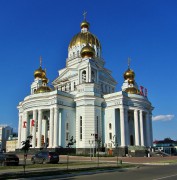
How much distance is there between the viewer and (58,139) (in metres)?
50.9

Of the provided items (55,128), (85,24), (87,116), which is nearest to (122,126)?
(87,116)

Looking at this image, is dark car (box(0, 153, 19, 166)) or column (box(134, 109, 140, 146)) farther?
column (box(134, 109, 140, 146))

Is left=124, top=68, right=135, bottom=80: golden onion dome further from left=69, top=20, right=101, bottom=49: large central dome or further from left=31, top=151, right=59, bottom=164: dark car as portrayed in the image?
left=31, top=151, right=59, bottom=164: dark car

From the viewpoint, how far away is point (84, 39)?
7006cm

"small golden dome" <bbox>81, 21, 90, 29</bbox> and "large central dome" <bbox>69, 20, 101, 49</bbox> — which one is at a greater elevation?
"small golden dome" <bbox>81, 21, 90, 29</bbox>

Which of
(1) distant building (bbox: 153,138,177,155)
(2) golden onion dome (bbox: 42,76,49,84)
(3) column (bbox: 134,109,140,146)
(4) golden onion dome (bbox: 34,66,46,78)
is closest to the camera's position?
(3) column (bbox: 134,109,140,146)

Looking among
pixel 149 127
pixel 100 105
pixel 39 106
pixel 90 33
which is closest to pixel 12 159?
pixel 39 106

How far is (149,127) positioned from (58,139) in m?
21.9

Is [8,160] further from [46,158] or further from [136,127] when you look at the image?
[136,127]

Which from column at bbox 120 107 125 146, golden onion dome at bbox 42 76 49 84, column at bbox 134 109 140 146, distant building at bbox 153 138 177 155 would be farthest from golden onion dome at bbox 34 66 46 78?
distant building at bbox 153 138 177 155

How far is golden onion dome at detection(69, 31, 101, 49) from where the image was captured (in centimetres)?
6994

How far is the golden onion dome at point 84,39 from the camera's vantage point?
6994 centimetres

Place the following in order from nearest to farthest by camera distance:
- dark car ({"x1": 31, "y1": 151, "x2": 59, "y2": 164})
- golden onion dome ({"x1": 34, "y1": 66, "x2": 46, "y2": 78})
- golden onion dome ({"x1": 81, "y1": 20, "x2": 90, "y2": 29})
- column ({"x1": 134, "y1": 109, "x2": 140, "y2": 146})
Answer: dark car ({"x1": 31, "y1": 151, "x2": 59, "y2": 164}), column ({"x1": 134, "y1": 109, "x2": 140, "y2": 146}), golden onion dome ({"x1": 34, "y1": 66, "x2": 46, "y2": 78}), golden onion dome ({"x1": 81, "y1": 20, "x2": 90, "y2": 29})

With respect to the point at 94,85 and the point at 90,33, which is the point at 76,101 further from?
the point at 90,33
